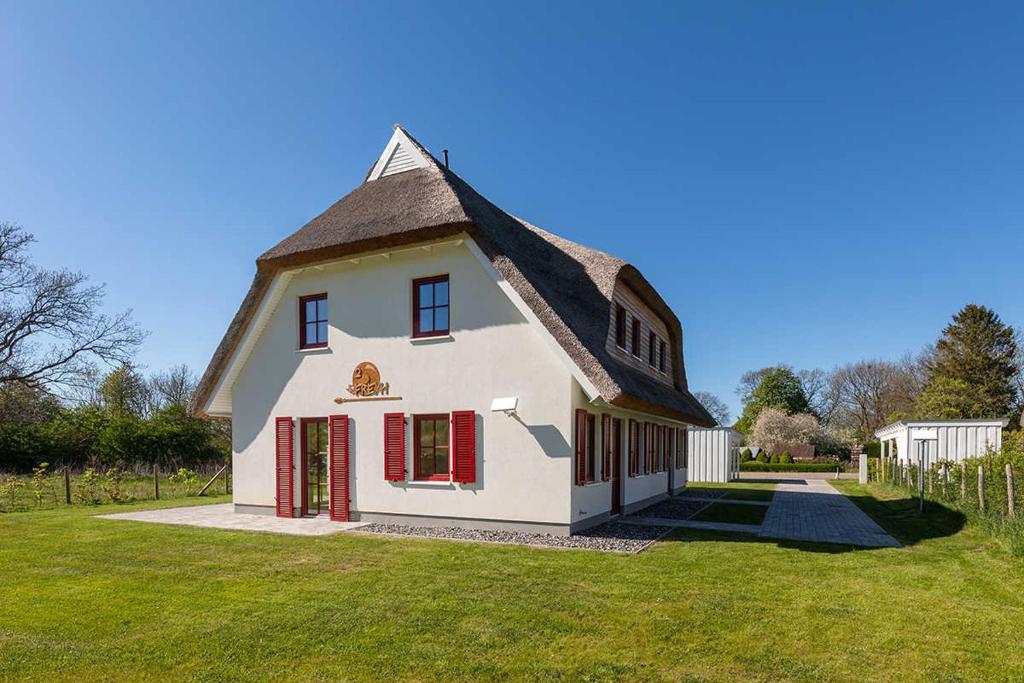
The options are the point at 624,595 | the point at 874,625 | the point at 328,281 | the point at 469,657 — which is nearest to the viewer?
the point at 469,657

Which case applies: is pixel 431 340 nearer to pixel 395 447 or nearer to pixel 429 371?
pixel 429 371

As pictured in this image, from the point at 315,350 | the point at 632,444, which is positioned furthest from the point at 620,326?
the point at 315,350

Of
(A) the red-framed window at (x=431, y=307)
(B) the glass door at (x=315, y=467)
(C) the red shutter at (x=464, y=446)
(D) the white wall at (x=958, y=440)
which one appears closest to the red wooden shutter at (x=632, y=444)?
(C) the red shutter at (x=464, y=446)

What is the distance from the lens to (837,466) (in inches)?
1558

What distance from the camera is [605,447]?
12.6 metres

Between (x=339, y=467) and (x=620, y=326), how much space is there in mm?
7325

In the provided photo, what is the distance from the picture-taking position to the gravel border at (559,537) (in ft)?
32.3

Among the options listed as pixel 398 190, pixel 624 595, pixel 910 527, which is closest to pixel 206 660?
pixel 624 595

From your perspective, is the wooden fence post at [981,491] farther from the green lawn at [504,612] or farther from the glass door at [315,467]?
the glass door at [315,467]

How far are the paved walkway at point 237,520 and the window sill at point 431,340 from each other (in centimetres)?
386

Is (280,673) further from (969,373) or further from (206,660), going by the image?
(969,373)

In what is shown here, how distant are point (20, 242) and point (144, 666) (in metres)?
34.2

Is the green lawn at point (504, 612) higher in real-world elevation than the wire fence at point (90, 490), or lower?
higher

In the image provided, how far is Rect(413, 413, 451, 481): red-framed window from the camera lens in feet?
38.5
